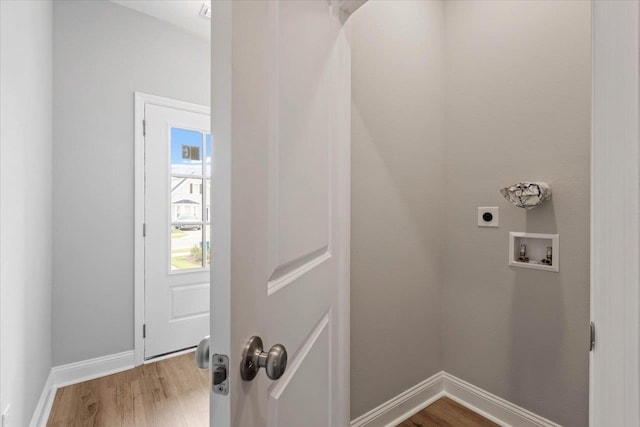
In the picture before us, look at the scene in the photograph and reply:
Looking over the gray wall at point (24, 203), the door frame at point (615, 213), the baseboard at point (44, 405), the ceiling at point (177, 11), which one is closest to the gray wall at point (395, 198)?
the door frame at point (615, 213)

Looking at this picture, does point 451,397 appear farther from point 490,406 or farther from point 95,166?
point 95,166

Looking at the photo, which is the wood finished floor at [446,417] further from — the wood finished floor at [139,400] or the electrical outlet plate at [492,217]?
the wood finished floor at [139,400]

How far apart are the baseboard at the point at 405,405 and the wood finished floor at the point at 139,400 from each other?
3.04 ft

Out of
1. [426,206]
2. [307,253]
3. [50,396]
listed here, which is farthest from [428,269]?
[50,396]

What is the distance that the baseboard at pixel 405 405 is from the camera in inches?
58.7

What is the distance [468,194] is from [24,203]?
2.21 meters

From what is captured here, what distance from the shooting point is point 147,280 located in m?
2.41

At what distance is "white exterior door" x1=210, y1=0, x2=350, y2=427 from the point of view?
0.44 meters

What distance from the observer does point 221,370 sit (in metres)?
0.44

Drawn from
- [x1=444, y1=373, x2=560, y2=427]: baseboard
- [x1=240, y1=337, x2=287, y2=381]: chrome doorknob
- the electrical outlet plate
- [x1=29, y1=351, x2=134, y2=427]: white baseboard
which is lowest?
[x1=29, y1=351, x2=134, y2=427]: white baseboard

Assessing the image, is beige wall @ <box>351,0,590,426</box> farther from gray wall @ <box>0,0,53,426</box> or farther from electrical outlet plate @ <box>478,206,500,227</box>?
gray wall @ <box>0,0,53,426</box>

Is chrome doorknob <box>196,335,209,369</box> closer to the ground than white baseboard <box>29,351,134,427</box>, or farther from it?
farther from it

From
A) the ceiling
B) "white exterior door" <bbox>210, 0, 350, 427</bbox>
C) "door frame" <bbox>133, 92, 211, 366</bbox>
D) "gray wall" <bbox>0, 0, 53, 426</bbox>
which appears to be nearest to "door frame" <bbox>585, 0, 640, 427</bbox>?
"white exterior door" <bbox>210, 0, 350, 427</bbox>

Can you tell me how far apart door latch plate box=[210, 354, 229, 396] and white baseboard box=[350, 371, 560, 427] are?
1219 mm
